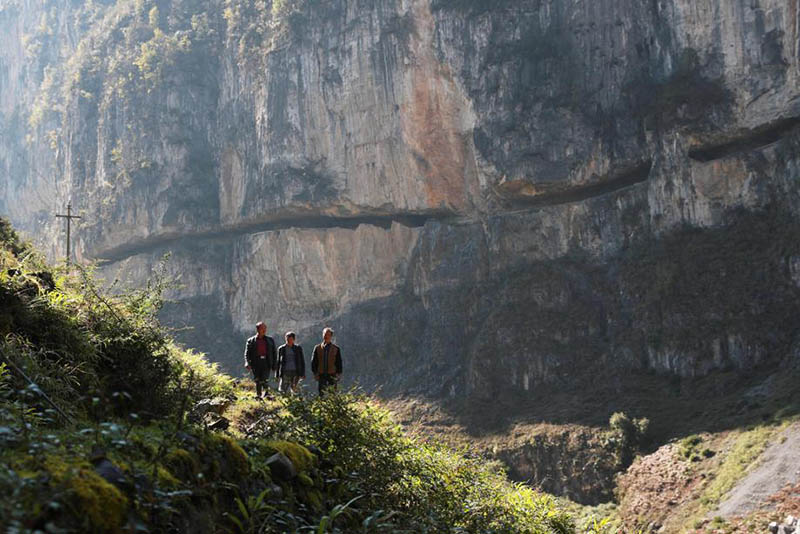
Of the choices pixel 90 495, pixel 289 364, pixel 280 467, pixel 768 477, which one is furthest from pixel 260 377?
pixel 768 477

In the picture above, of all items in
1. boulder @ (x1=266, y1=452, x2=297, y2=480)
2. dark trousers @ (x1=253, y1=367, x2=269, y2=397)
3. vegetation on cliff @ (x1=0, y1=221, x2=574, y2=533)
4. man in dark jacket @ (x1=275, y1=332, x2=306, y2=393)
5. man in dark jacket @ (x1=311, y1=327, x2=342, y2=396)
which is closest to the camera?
vegetation on cliff @ (x1=0, y1=221, x2=574, y2=533)

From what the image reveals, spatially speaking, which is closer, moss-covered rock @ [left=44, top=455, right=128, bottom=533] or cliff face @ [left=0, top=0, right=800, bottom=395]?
moss-covered rock @ [left=44, top=455, right=128, bottom=533]

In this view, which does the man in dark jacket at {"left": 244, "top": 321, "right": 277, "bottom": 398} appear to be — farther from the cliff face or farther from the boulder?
the cliff face

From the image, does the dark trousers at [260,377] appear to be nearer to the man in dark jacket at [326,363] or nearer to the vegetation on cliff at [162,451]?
the man in dark jacket at [326,363]

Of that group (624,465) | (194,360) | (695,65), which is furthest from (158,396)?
(695,65)

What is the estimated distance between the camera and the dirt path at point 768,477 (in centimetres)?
2195

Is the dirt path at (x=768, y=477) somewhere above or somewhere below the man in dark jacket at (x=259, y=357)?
below

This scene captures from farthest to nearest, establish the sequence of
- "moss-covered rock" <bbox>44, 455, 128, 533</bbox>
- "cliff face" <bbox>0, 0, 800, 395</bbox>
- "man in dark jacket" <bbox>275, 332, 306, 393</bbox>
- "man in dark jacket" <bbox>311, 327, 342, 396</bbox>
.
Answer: "cliff face" <bbox>0, 0, 800, 395</bbox>
"man in dark jacket" <bbox>275, 332, 306, 393</bbox>
"man in dark jacket" <bbox>311, 327, 342, 396</bbox>
"moss-covered rock" <bbox>44, 455, 128, 533</bbox>

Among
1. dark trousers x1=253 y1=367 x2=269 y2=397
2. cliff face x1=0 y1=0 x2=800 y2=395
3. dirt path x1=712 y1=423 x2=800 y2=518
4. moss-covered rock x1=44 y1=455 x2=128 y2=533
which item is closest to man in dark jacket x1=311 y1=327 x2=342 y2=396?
dark trousers x1=253 y1=367 x2=269 y2=397

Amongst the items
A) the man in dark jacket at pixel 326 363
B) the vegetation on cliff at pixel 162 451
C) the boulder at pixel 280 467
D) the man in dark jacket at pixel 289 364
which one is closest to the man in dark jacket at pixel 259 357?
the man in dark jacket at pixel 289 364

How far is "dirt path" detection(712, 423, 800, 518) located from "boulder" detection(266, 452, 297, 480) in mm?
19200

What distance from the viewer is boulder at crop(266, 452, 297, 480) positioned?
18.9 ft

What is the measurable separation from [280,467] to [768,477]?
2073 centimetres

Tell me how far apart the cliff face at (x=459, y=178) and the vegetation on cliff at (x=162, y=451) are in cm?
2592
